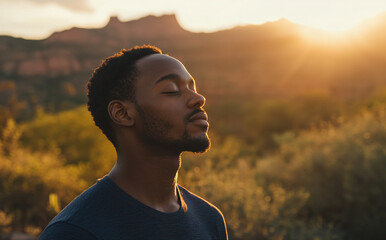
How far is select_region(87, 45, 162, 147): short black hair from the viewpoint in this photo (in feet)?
5.73

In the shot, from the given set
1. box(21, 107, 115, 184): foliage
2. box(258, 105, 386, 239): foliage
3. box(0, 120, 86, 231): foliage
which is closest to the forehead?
box(0, 120, 86, 231): foliage

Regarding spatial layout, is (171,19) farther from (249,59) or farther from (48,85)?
(48,85)

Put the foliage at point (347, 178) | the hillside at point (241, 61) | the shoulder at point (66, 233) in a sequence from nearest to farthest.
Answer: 1. the shoulder at point (66, 233)
2. the foliage at point (347, 178)
3. the hillside at point (241, 61)

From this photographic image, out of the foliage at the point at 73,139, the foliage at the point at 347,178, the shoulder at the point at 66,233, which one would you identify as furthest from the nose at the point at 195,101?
the foliage at the point at 73,139

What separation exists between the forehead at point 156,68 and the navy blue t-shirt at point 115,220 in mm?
552

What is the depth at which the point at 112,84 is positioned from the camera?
5.88ft

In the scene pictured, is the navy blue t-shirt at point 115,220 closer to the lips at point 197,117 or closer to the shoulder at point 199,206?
the shoulder at point 199,206

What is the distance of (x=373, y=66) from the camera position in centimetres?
6131

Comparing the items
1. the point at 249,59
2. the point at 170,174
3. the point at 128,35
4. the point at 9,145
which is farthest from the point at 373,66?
the point at 128,35

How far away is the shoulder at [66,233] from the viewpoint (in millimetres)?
1347

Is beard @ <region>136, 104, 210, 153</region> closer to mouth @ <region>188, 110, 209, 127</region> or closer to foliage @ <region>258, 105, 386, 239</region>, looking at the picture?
mouth @ <region>188, 110, 209, 127</region>

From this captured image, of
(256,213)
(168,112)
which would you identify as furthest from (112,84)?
(256,213)

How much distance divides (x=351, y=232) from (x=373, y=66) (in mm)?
60584

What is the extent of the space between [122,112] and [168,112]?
24 centimetres
